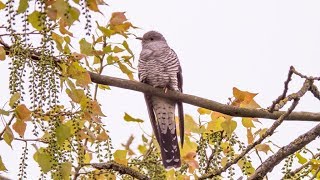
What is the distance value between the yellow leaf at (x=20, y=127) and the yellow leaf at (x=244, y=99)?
1084 mm

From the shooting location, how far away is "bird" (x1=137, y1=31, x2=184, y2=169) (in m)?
4.88

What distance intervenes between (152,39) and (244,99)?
299cm

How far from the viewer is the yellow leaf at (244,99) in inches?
123

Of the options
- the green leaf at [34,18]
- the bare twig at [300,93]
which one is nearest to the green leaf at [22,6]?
the green leaf at [34,18]

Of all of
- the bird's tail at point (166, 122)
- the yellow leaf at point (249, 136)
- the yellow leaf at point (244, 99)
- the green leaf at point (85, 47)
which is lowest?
the yellow leaf at point (249, 136)

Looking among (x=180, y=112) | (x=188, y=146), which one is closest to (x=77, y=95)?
(x=188, y=146)

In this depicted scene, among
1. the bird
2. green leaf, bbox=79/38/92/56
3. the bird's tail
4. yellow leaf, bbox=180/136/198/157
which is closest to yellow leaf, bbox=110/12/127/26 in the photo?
green leaf, bbox=79/38/92/56

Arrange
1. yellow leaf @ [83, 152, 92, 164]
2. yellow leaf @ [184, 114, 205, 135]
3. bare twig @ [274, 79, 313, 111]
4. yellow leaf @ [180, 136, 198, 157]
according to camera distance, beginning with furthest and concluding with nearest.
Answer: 1. yellow leaf @ [180, 136, 198, 157]
2. yellow leaf @ [83, 152, 92, 164]
3. yellow leaf @ [184, 114, 205, 135]
4. bare twig @ [274, 79, 313, 111]

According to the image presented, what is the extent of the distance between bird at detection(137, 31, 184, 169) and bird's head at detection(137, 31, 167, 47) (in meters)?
0.20

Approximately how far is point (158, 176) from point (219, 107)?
460 mm

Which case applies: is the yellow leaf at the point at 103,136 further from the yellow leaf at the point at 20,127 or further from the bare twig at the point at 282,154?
the bare twig at the point at 282,154

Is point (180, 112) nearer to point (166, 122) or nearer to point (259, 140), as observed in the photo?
point (166, 122)

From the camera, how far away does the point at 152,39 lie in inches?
238

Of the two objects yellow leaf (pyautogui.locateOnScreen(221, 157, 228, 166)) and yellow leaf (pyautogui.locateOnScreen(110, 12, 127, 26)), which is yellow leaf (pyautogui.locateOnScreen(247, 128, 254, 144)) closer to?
yellow leaf (pyautogui.locateOnScreen(221, 157, 228, 166))
